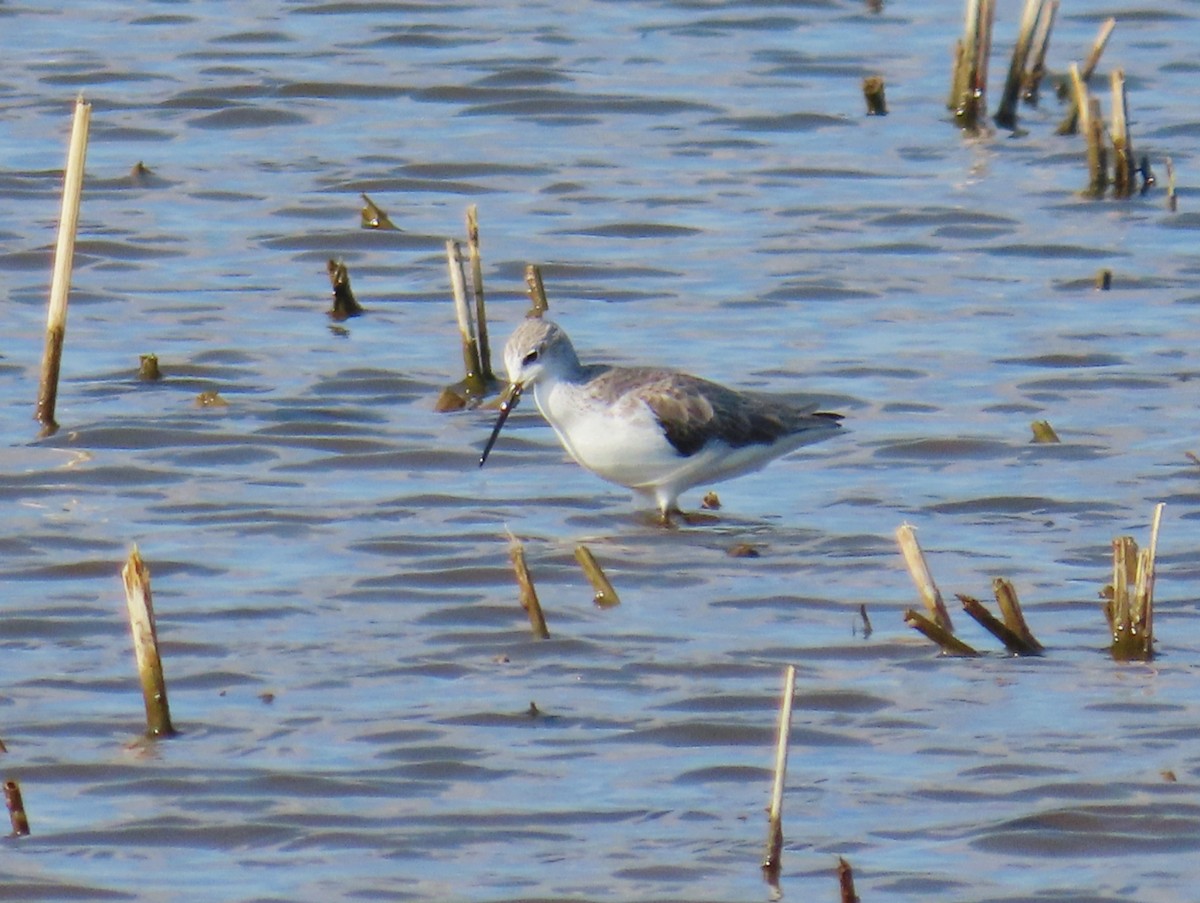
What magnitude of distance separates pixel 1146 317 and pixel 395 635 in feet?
18.6

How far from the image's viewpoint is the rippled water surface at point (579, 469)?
7641mm

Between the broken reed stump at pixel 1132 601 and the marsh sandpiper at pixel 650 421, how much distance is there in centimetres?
234

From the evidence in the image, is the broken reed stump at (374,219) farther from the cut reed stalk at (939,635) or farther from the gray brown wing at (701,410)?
the cut reed stalk at (939,635)

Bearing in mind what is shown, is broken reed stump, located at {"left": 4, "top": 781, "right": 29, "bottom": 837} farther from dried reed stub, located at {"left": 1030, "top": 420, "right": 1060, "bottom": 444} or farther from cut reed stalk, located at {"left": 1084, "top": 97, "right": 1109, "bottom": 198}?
cut reed stalk, located at {"left": 1084, "top": 97, "right": 1109, "bottom": 198}

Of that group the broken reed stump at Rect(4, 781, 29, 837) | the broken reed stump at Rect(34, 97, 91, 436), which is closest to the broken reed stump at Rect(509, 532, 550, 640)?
the broken reed stump at Rect(4, 781, 29, 837)

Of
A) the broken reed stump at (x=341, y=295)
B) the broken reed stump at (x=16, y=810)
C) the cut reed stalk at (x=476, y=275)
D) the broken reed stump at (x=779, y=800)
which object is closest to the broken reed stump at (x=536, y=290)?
the broken reed stump at (x=341, y=295)

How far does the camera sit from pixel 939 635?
28.8 ft

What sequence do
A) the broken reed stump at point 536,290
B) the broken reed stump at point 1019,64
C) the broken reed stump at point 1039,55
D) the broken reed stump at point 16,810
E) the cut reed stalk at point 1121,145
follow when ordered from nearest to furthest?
the broken reed stump at point 16,810, the broken reed stump at point 536,290, the cut reed stalk at point 1121,145, the broken reed stump at point 1019,64, the broken reed stump at point 1039,55

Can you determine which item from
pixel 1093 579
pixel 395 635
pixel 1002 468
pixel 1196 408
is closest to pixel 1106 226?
pixel 1196 408

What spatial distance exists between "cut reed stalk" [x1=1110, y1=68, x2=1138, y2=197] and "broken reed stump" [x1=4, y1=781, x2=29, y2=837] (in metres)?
9.22

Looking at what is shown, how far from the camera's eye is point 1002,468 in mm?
11516

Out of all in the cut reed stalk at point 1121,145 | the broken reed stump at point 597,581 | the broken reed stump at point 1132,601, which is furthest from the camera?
the cut reed stalk at point 1121,145

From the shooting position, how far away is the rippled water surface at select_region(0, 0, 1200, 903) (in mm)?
7641

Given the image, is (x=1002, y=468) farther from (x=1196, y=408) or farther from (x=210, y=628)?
(x=210, y=628)
